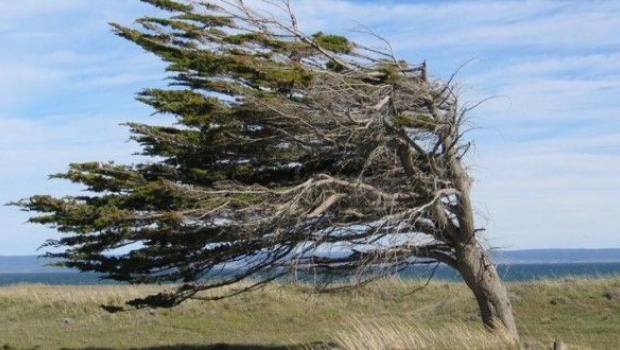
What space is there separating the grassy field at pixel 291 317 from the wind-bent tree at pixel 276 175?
1.54 metres

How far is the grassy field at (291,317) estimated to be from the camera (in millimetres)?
20344

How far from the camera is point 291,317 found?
2586cm

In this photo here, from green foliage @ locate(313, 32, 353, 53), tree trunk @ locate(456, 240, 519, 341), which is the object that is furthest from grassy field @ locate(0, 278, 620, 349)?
green foliage @ locate(313, 32, 353, 53)

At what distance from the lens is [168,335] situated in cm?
2270

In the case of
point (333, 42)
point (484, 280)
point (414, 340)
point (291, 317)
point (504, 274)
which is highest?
point (333, 42)

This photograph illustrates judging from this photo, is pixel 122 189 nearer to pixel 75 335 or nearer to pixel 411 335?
pixel 411 335

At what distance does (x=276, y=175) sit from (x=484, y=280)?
4.14 metres

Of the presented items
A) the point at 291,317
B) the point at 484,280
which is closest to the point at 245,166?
the point at 484,280

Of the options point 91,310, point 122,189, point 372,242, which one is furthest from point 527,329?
point 91,310

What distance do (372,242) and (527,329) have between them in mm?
5781

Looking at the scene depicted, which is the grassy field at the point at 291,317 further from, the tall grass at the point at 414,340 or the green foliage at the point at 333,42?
the green foliage at the point at 333,42

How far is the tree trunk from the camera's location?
1716cm

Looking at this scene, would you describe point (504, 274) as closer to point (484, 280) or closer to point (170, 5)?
point (484, 280)

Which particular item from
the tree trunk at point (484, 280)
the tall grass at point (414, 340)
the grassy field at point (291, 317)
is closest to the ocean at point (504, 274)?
the tree trunk at point (484, 280)
